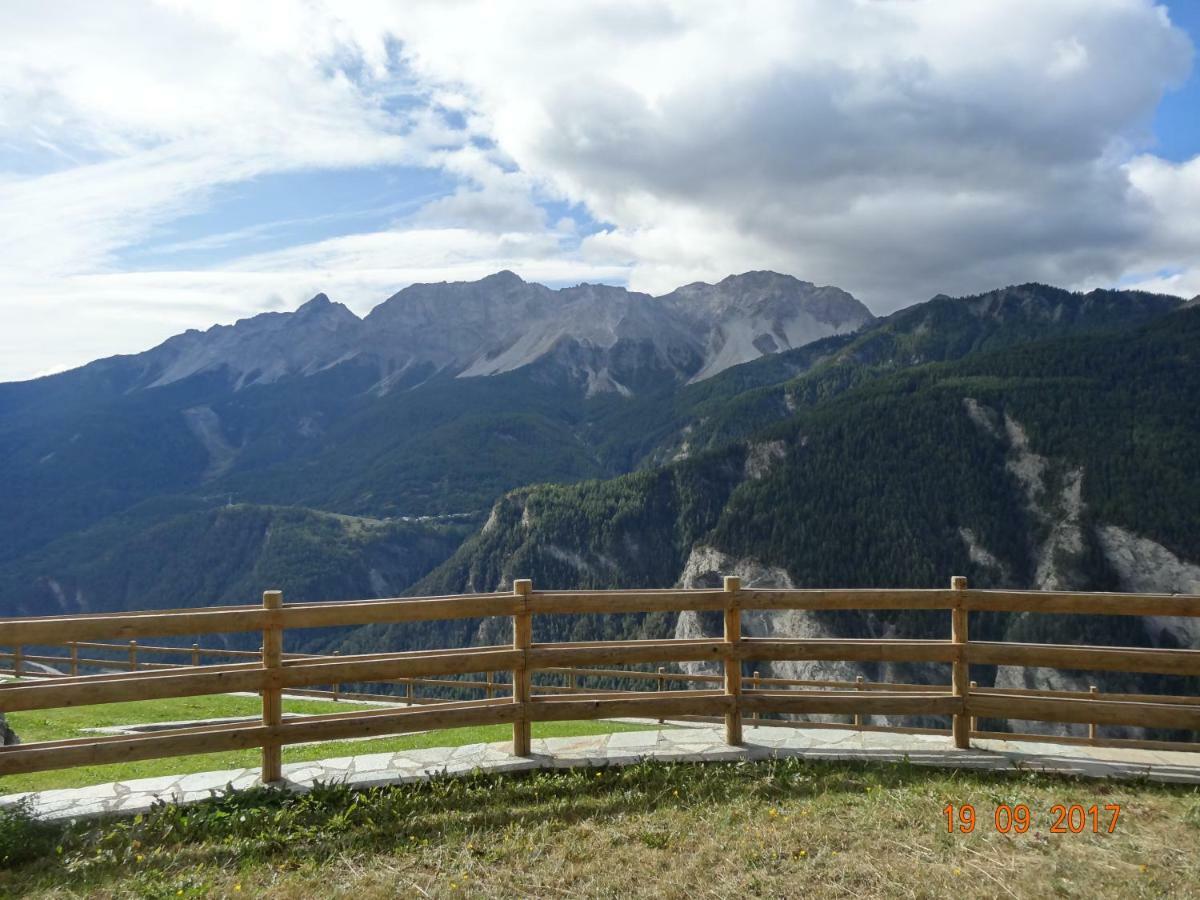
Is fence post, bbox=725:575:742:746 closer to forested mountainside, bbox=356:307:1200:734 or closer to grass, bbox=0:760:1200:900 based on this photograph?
grass, bbox=0:760:1200:900

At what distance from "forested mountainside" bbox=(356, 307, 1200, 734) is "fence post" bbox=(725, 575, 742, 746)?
88.2 meters

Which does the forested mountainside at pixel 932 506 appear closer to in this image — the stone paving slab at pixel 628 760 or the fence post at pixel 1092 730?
the fence post at pixel 1092 730

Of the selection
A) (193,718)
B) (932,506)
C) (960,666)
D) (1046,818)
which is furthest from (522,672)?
(932,506)

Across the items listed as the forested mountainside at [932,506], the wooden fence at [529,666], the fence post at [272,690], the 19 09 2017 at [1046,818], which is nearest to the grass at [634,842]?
the 19 09 2017 at [1046,818]

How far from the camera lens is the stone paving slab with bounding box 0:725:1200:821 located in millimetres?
7289

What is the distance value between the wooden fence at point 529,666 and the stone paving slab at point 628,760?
A: 1.13ft

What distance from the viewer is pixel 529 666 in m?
8.01

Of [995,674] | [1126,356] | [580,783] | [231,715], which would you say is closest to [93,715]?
[231,715]

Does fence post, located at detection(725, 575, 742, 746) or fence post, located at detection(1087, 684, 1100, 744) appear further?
fence post, located at detection(1087, 684, 1100, 744)

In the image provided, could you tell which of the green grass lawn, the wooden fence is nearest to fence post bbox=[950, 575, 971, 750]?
the wooden fence

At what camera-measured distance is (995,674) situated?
99625 millimetres

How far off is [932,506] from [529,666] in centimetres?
14906

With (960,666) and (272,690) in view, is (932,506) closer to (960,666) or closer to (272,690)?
(960,666)

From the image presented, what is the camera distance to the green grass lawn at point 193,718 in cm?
938
